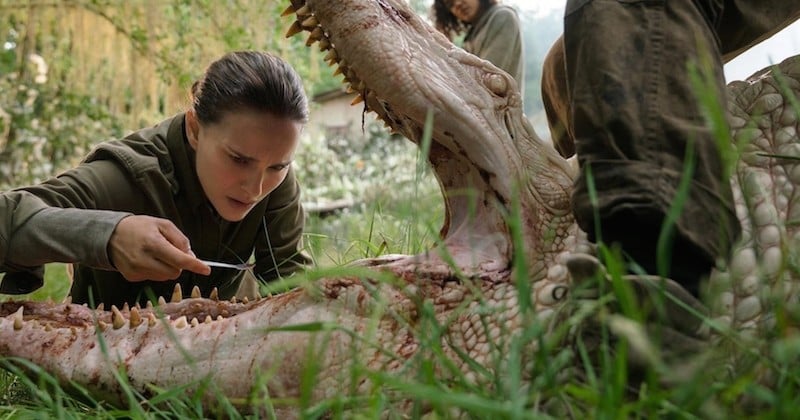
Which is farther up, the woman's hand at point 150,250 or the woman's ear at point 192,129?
the woman's ear at point 192,129

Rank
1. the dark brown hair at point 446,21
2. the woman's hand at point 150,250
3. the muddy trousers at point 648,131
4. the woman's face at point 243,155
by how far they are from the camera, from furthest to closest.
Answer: the dark brown hair at point 446,21 < the woman's face at point 243,155 < the woman's hand at point 150,250 < the muddy trousers at point 648,131

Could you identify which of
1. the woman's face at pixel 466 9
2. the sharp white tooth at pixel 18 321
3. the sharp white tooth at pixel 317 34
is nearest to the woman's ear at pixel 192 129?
the sharp white tooth at pixel 317 34

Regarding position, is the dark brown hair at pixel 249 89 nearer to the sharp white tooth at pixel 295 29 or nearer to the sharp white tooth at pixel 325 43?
the sharp white tooth at pixel 295 29

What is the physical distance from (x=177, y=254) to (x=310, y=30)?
0.63 m

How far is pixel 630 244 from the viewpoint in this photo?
1.42m

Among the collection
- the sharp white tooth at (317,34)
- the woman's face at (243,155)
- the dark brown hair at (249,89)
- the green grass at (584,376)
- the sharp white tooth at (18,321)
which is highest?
the sharp white tooth at (317,34)

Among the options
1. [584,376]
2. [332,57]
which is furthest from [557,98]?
[584,376]

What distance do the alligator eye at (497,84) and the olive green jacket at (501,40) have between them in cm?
298

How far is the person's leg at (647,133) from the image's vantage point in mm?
1394

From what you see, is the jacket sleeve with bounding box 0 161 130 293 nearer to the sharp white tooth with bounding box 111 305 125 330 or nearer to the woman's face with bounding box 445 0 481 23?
the sharp white tooth with bounding box 111 305 125 330

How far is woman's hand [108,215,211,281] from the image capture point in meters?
2.02

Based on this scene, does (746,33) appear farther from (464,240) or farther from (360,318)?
(360,318)

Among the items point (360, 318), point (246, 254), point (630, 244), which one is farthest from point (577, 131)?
point (246, 254)

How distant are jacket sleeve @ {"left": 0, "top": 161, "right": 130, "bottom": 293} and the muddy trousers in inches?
50.2
